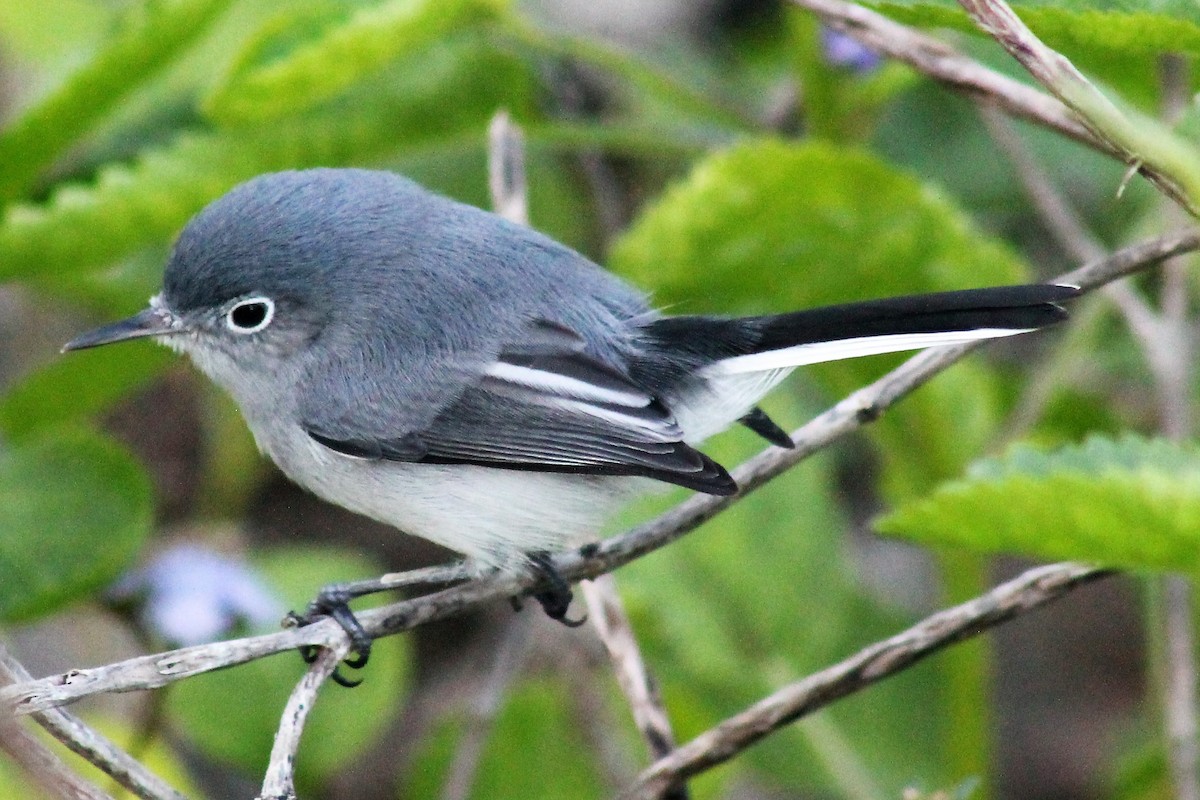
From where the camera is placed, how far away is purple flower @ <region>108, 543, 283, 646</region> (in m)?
2.12

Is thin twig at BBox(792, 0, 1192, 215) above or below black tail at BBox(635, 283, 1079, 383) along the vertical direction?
above

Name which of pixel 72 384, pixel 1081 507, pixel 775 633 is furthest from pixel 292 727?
pixel 72 384

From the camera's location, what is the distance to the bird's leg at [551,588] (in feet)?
5.94

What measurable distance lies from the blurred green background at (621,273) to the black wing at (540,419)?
14.3 inches

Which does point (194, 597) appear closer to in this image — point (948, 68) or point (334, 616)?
point (334, 616)

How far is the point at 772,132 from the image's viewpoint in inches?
115

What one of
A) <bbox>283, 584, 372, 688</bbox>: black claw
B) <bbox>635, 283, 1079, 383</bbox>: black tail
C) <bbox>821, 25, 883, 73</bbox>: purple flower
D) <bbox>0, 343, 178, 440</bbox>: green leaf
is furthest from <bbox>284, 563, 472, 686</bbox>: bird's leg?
<bbox>821, 25, 883, 73</bbox>: purple flower

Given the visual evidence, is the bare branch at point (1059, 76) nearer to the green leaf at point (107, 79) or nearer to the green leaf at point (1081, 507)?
the green leaf at point (1081, 507)

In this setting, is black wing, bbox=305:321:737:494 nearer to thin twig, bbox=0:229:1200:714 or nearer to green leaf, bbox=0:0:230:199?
thin twig, bbox=0:229:1200:714

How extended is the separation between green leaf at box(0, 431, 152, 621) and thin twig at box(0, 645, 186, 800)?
696 mm

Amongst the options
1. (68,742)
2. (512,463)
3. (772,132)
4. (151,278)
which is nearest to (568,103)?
(772,132)

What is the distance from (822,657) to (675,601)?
287mm

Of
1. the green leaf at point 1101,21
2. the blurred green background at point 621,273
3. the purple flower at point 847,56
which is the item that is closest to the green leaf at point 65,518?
the blurred green background at point 621,273

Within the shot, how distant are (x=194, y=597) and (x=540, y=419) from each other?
70cm
